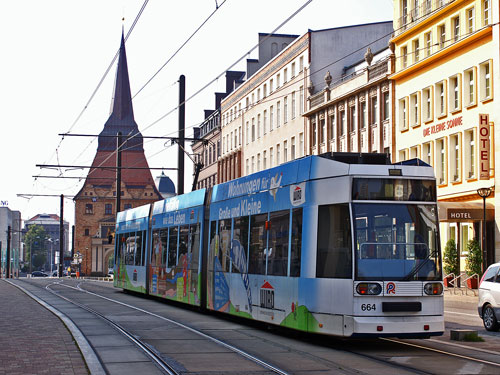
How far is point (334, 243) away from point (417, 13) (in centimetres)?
3621

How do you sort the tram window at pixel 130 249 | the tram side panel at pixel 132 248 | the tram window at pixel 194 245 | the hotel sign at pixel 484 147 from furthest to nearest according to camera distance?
the hotel sign at pixel 484 147
the tram window at pixel 130 249
the tram side panel at pixel 132 248
the tram window at pixel 194 245

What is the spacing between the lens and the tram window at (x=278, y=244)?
16047 mm

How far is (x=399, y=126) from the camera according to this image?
163 ft

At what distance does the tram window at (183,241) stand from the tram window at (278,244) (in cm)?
724

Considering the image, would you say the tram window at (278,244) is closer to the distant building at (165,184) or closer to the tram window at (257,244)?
the tram window at (257,244)

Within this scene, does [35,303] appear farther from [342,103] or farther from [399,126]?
[342,103]

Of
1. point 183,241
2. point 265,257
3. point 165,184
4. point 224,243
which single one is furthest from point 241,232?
point 165,184

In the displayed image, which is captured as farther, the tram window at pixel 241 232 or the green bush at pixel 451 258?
the green bush at pixel 451 258

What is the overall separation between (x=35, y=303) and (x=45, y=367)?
1770 centimetres

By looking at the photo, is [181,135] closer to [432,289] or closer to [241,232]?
[241,232]

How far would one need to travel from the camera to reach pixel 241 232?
61.7ft

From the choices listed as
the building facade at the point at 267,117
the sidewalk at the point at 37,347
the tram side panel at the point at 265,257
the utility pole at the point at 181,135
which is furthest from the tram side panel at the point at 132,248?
the building facade at the point at 267,117

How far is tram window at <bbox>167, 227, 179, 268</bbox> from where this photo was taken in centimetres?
2547

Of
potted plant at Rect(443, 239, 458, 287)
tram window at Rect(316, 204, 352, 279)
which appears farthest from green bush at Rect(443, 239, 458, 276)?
tram window at Rect(316, 204, 352, 279)
